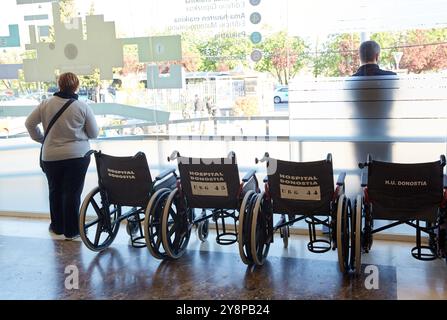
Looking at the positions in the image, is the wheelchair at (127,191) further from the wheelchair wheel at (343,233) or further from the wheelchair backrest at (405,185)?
the wheelchair backrest at (405,185)

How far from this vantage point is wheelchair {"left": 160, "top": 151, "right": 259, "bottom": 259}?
358 centimetres

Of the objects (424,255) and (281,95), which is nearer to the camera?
(424,255)

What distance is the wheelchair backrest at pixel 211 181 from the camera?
358 cm

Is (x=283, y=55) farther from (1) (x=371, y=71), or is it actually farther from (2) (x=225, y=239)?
(2) (x=225, y=239)

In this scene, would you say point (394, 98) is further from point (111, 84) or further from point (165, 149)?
point (111, 84)

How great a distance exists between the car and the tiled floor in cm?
115

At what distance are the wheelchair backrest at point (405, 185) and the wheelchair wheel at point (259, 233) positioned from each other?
723 mm

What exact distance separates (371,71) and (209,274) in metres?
1.96

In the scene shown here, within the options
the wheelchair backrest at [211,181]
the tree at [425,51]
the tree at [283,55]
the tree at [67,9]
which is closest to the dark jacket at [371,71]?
the tree at [425,51]

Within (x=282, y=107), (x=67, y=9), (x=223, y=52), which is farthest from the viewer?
(x=67, y=9)

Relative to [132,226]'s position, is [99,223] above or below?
above

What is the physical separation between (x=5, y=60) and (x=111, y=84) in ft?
3.77

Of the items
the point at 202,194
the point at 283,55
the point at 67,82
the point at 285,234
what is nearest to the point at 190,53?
the point at 283,55

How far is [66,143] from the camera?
419 cm
